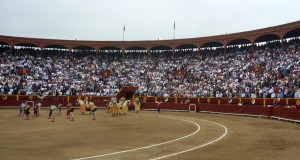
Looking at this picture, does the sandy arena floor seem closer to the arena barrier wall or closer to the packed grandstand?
the arena barrier wall

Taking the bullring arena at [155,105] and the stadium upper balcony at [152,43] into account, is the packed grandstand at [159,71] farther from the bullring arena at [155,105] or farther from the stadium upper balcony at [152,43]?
the stadium upper balcony at [152,43]

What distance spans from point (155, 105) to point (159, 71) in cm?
1015

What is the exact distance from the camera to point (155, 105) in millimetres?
38969

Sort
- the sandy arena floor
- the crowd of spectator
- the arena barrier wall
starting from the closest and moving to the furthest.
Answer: the sandy arena floor < the arena barrier wall < the crowd of spectator

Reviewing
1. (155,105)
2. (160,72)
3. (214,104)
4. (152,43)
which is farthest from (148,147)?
(152,43)

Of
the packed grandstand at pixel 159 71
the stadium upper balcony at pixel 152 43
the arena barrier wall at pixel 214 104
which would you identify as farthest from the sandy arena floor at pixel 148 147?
the stadium upper balcony at pixel 152 43

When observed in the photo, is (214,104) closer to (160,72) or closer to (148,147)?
(160,72)

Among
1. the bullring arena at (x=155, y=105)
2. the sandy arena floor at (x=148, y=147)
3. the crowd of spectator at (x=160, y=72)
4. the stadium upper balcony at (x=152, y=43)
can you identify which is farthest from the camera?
the stadium upper balcony at (x=152, y=43)

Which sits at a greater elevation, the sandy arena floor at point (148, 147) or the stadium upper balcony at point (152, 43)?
the stadium upper balcony at point (152, 43)

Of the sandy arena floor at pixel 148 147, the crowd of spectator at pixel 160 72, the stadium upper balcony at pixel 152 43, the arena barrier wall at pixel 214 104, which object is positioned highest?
the stadium upper balcony at pixel 152 43

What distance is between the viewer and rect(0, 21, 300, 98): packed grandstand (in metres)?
34.9

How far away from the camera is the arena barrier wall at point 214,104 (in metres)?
25.0

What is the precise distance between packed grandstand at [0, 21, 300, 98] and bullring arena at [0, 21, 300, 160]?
166 millimetres

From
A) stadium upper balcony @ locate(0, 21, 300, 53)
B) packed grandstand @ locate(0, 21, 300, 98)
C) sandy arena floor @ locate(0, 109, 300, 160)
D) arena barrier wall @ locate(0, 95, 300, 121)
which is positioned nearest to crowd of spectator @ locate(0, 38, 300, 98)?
packed grandstand @ locate(0, 21, 300, 98)
